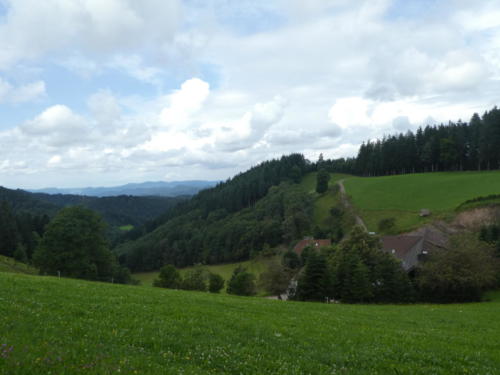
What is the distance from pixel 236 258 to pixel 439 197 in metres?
66.9

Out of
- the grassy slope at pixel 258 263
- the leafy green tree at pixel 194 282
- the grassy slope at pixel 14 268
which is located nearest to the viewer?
the grassy slope at pixel 14 268

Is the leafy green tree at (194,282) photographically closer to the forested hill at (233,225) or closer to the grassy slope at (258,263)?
the grassy slope at (258,263)

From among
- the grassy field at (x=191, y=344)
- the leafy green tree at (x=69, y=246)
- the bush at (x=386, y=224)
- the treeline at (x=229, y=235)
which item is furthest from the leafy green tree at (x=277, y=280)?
the grassy field at (x=191, y=344)

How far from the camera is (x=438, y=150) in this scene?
11631cm

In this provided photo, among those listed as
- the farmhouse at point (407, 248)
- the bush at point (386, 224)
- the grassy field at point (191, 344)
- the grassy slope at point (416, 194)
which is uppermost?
the grassy slope at point (416, 194)

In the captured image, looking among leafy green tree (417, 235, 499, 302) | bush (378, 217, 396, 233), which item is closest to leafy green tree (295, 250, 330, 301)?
leafy green tree (417, 235, 499, 302)

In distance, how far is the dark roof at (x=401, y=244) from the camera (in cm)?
6166

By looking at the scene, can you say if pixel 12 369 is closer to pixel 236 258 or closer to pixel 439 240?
pixel 439 240

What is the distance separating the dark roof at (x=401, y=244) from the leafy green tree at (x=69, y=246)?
53.9 m

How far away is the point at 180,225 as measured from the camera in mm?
160250

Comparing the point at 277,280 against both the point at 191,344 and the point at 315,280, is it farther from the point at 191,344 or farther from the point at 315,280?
the point at 191,344

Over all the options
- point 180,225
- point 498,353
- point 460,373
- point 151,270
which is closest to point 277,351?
point 460,373

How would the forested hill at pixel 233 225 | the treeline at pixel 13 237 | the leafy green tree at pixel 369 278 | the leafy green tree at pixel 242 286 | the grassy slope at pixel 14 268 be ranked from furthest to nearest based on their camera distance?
the forested hill at pixel 233 225
the treeline at pixel 13 237
the leafy green tree at pixel 242 286
the grassy slope at pixel 14 268
the leafy green tree at pixel 369 278

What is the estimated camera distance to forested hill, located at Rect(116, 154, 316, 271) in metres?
112
